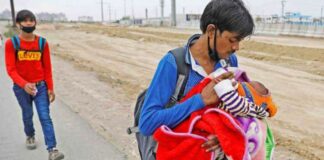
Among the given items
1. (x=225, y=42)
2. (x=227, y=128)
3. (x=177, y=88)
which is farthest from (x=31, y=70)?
(x=227, y=128)

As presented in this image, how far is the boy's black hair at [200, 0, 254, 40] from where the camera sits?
1.95 meters

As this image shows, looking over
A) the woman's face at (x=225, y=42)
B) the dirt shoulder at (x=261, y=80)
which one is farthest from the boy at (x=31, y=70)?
the woman's face at (x=225, y=42)

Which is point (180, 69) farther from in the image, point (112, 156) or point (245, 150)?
point (112, 156)

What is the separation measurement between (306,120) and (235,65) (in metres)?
6.81

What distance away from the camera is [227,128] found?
1885 millimetres

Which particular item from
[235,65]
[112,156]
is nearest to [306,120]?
[112,156]

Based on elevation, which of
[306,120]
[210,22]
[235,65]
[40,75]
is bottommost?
[306,120]

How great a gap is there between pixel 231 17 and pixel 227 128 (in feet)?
1.67

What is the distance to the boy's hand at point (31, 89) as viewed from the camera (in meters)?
5.08

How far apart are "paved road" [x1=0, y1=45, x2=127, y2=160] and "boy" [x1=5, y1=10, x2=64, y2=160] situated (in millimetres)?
414

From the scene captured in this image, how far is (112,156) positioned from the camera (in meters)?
5.36

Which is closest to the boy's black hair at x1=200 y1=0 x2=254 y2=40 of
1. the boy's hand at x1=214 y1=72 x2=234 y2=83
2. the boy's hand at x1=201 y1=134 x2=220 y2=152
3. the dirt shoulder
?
the boy's hand at x1=214 y1=72 x2=234 y2=83

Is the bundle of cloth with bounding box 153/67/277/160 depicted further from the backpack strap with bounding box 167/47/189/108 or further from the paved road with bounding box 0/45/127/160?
the paved road with bounding box 0/45/127/160

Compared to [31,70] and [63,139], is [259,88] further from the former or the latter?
[63,139]
